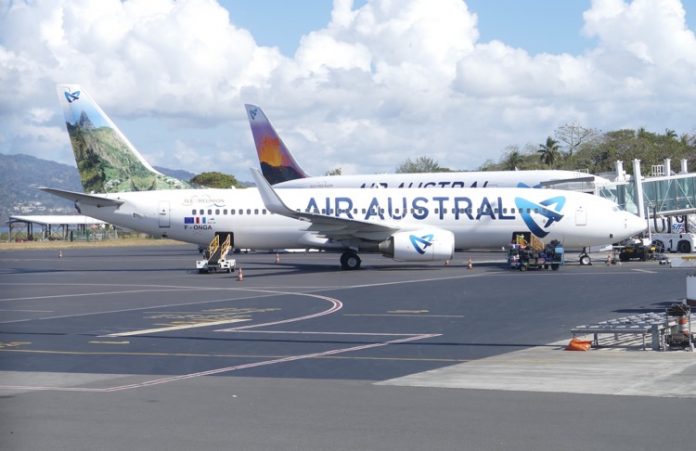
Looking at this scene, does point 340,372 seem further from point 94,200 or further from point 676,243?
point 676,243

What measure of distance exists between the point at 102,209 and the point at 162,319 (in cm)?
2322

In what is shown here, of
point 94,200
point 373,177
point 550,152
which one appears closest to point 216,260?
point 94,200

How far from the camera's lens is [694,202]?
66.2 metres

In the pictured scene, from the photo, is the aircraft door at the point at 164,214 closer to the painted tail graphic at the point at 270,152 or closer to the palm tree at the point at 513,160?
the painted tail graphic at the point at 270,152

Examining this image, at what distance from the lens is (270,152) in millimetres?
77562

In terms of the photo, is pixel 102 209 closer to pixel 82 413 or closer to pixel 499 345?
pixel 499 345

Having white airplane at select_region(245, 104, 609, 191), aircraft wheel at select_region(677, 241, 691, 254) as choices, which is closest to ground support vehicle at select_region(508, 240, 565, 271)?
aircraft wheel at select_region(677, 241, 691, 254)

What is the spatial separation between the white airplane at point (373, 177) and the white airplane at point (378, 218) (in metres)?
23.2

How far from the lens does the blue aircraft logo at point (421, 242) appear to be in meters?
40.7

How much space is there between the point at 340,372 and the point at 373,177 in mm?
59818

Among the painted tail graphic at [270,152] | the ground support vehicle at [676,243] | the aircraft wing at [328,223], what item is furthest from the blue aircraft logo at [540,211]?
the painted tail graphic at [270,152]

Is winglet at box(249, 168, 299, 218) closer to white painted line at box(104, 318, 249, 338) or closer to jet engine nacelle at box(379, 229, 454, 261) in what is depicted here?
jet engine nacelle at box(379, 229, 454, 261)

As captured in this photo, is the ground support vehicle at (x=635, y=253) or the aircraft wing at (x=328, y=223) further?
the ground support vehicle at (x=635, y=253)

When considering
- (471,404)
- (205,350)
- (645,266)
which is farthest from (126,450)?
(645,266)
